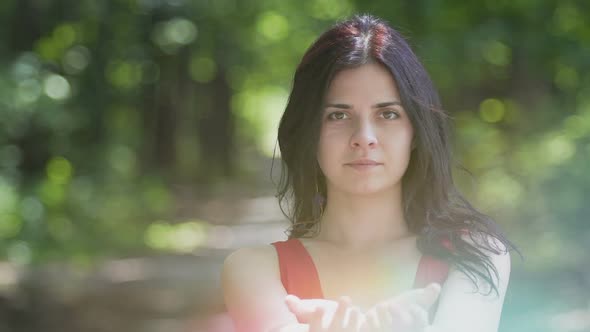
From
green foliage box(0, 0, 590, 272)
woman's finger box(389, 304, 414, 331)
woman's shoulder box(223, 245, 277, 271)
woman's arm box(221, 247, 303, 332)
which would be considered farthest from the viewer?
green foliage box(0, 0, 590, 272)

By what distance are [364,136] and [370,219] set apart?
219 mm

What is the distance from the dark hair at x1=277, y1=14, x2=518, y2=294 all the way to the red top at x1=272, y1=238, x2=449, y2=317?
0.09 feet

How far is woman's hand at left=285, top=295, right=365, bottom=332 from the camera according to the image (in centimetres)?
150

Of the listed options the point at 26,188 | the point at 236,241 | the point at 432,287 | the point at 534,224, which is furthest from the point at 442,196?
the point at 236,241

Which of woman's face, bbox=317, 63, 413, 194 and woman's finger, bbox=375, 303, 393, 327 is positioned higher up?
woman's face, bbox=317, 63, 413, 194

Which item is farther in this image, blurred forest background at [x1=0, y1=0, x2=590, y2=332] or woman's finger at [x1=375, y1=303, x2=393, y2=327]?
blurred forest background at [x1=0, y1=0, x2=590, y2=332]

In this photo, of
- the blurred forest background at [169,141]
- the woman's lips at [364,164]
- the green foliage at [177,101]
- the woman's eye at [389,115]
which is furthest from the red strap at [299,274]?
the green foliage at [177,101]

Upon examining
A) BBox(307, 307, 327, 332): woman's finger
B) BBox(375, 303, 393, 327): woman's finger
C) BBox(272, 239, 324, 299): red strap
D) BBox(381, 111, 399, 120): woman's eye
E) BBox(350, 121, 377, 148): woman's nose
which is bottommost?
BBox(307, 307, 327, 332): woman's finger

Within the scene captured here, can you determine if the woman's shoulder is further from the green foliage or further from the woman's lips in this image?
the green foliage

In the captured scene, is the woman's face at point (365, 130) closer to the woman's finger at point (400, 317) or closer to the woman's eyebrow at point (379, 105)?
the woman's eyebrow at point (379, 105)

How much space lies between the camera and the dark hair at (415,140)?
1.81 meters

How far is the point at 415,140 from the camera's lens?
1.89 m

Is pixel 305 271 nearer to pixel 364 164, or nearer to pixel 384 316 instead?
pixel 364 164

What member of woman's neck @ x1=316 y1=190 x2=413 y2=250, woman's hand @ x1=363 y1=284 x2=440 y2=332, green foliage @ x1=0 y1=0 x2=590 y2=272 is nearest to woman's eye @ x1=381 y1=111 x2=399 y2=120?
woman's neck @ x1=316 y1=190 x2=413 y2=250
